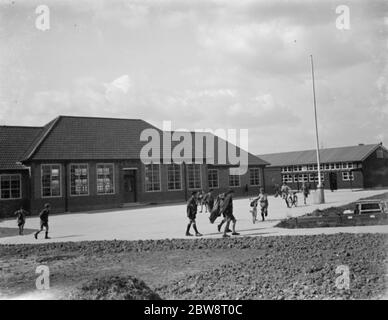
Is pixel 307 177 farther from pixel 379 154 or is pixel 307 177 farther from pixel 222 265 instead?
pixel 222 265

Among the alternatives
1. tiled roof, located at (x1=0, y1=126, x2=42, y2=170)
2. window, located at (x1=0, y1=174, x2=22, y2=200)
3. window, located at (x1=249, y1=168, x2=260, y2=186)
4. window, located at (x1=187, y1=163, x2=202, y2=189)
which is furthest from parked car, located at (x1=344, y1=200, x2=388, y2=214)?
window, located at (x1=249, y1=168, x2=260, y2=186)

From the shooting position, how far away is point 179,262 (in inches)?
372

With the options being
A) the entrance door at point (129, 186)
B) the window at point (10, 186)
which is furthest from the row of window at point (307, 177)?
the window at point (10, 186)

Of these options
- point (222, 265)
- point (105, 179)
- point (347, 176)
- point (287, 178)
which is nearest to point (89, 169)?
point (105, 179)

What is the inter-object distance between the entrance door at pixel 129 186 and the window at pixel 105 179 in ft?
3.55

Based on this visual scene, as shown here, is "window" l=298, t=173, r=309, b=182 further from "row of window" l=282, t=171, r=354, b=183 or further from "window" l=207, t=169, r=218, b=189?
"window" l=207, t=169, r=218, b=189

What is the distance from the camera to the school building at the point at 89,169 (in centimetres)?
2747

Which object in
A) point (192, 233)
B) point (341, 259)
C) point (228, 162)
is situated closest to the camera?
point (341, 259)

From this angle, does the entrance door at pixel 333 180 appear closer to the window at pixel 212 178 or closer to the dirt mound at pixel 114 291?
the window at pixel 212 178

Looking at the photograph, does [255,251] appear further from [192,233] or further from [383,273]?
[192,233]

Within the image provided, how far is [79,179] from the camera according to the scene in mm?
28922
